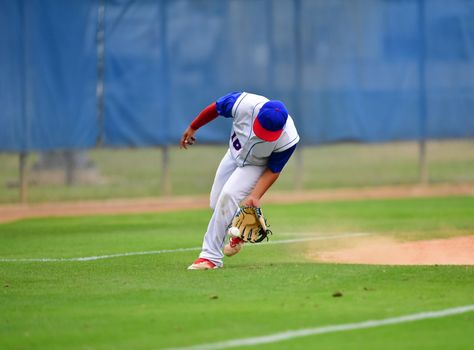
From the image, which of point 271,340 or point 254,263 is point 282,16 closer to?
point 254,263

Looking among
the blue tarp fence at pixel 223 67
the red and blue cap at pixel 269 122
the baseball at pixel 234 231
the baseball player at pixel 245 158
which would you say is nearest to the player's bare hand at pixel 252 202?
the baseball player at pixel 245 158

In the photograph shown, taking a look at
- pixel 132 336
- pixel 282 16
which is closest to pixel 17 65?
pixel 282 16

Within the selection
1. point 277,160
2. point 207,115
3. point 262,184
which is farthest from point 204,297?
point 207,115

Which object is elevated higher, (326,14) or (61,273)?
(326,14)

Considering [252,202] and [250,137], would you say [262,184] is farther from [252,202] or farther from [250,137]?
[250,137]

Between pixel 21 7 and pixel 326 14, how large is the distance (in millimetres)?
5743

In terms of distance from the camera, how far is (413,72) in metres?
20.5

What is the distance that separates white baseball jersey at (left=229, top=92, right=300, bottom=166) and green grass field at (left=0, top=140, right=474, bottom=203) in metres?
9.83

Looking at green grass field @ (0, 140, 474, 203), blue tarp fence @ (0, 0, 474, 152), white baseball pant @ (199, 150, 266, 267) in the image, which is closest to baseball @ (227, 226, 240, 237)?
white baseball pant @ (199, 150, 266, 267)

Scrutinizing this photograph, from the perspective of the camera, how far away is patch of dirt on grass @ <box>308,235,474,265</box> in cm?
998

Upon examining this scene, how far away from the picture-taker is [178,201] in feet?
60.3

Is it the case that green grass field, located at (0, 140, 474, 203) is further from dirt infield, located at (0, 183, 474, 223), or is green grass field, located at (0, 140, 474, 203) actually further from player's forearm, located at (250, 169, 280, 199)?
player's forearm, located at (250, 169, 280, 199)

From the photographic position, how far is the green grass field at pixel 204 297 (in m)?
6.30

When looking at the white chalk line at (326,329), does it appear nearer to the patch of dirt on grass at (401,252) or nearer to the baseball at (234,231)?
the baseball at (234,231)
